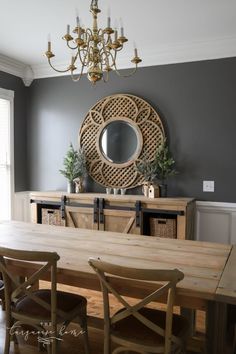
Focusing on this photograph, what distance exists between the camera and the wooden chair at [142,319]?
4.56 ft

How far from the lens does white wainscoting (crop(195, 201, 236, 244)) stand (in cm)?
354

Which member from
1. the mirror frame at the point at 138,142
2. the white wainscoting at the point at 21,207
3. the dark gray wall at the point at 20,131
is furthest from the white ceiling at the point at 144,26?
the white wainscoting at the point at 21,207

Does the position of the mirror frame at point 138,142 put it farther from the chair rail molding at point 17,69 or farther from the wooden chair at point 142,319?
the wooden chair at point 142,319

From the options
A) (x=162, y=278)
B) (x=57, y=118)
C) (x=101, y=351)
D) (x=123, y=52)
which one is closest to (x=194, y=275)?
(x=162, y=278)

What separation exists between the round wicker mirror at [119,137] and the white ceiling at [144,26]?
561mm

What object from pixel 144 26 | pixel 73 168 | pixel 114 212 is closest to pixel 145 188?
pixel 114 212

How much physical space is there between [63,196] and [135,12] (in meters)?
2.15

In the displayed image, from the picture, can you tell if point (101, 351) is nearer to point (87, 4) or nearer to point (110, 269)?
point (110, 269)

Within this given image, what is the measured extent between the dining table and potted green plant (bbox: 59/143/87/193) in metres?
1.48

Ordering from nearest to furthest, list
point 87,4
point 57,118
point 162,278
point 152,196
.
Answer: point 162,278
point 87,4
point 152,196
point 57,118

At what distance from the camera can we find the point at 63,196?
382cm

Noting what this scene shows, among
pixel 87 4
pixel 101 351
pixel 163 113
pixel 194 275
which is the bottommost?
pixel 101 351

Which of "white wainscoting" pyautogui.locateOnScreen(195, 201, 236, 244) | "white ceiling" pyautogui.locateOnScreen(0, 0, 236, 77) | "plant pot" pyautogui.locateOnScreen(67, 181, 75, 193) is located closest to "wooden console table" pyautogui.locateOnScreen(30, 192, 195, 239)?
"white wainscoting" pyautogui.locateOnScreen(195, 201, 236, 244)

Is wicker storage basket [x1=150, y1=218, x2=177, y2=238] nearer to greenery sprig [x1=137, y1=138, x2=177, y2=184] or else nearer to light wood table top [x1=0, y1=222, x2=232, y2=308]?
greenery sprig [x1=137, y1=138, x2=177, y2=184]
